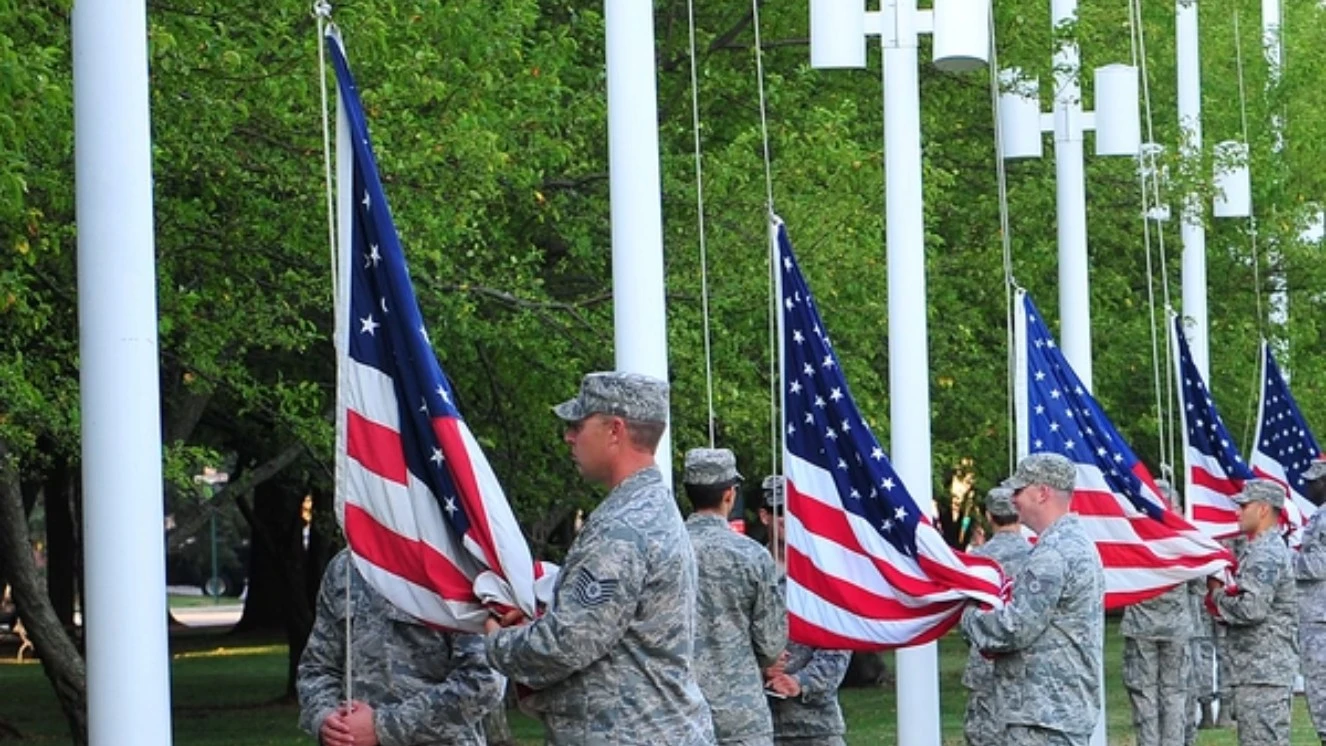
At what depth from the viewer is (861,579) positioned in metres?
12.2

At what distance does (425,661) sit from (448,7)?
909cm

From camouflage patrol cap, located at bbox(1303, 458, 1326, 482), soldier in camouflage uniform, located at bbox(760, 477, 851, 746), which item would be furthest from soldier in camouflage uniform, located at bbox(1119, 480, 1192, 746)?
soldier in camouflage uniform, located at bbox(760, 477, 851, 746)

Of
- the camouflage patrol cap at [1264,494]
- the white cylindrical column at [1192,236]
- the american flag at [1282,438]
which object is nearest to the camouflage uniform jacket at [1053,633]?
the camouflage patrol cap at [1264,494]

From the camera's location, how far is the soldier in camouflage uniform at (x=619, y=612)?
7215 millimetres

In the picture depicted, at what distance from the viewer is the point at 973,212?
982 inches

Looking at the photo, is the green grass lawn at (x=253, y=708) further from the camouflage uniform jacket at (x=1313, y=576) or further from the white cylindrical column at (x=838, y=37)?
the white cylindrical column at (x=838, y=37)

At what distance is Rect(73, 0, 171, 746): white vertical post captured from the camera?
26.5ft

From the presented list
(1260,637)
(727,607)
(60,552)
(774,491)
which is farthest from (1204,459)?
(60,552)

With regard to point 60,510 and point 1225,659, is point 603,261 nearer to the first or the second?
point 1225,659

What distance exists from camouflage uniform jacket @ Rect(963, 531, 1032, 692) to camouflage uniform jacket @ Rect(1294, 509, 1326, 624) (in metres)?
4.34

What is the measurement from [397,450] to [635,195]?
4.41 metres

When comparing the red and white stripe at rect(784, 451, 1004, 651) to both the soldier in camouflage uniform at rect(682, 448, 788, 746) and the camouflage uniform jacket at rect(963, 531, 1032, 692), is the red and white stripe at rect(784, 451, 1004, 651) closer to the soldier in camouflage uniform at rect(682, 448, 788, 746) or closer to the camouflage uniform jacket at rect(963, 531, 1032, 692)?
the soldier in camouflage uniform at rect(682, 448, 788, 746)

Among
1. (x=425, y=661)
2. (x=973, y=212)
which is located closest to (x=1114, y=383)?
(x=973, y=212)

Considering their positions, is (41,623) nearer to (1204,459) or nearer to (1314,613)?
(1204,459)
